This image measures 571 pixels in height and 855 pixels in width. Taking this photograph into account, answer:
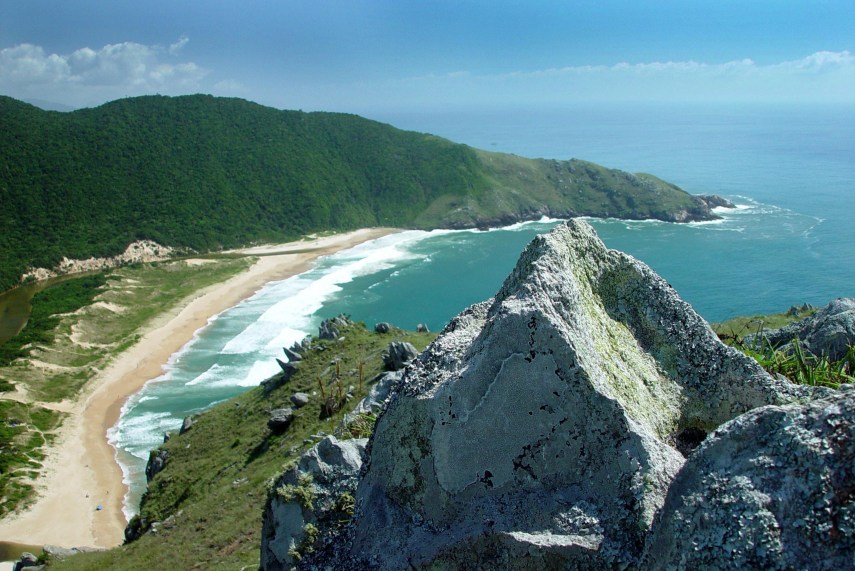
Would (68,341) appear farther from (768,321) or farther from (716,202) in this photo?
(716,202)

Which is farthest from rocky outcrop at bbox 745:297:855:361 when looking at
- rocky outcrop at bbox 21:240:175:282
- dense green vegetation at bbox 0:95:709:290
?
dense green vegetation at bbox 0:95:709:290

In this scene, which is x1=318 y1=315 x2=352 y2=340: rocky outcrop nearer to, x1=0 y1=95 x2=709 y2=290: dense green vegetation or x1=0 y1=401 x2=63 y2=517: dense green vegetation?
x1=0 y1=401 x2=63 y2=517: dense green vegetation

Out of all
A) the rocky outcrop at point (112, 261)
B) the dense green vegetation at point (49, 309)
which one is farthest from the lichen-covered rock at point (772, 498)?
the rocky outcrop at point (112, 261)

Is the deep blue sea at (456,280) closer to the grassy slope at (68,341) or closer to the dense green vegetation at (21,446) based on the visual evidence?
the dense green vegetation at (21,446)

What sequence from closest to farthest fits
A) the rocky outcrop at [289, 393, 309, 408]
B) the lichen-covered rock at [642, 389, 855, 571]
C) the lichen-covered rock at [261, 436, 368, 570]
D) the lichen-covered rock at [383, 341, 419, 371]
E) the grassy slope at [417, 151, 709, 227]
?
the lichen-covered rock at [642, 389, 855, 571] < the lichen-covered rock at [261, 436, 368, 570] < the rocky outcrop at [289, 393, 309, 408] < the lichen-covered rock at [383, 341, 419, 371] < the grassy slope at [417, 151, 709, 227]

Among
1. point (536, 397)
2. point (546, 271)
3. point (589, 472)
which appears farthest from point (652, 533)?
point (546, 271)

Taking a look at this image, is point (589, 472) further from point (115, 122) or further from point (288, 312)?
point (115, 122)
